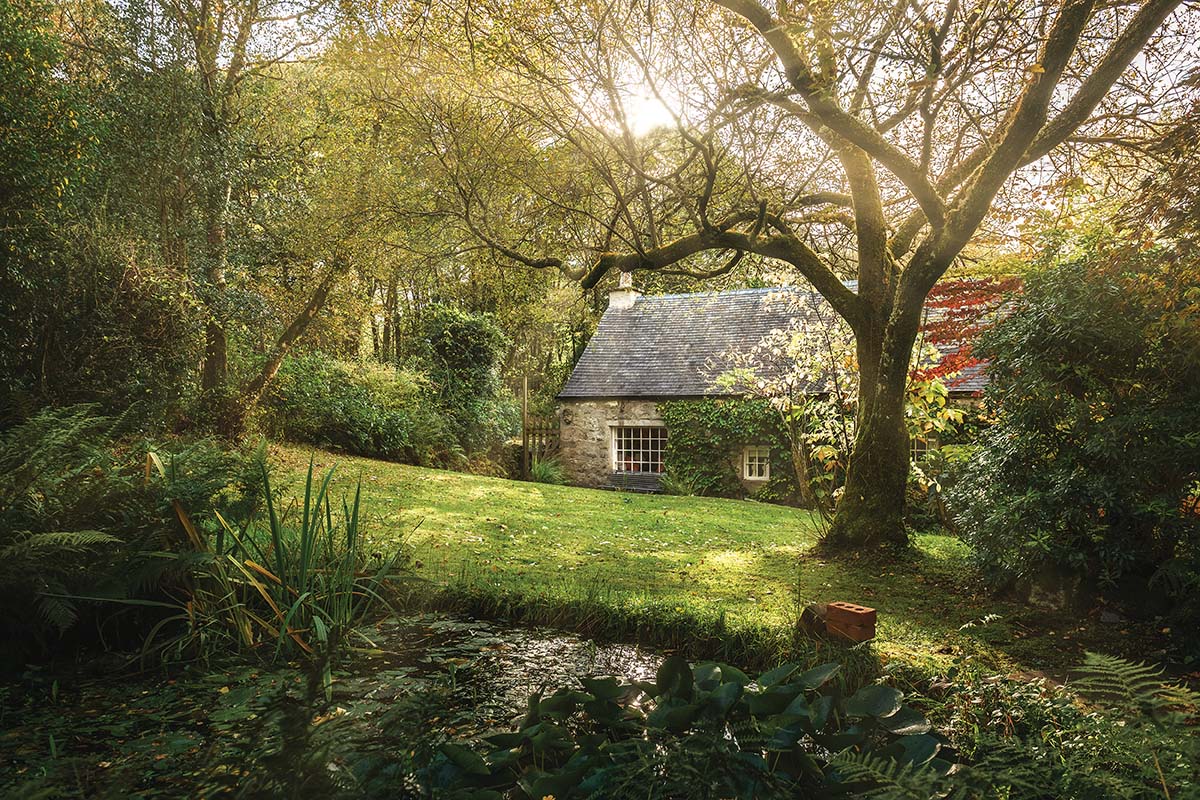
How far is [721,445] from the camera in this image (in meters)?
15.7

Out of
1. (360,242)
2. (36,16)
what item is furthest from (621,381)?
(36,16)

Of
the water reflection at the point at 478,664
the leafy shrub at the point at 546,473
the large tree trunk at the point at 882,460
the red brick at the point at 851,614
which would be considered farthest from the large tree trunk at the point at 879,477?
the leafy shrub at the point at 546,473

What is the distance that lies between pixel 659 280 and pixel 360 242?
1478 centimetres

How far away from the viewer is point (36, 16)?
6.93 metres

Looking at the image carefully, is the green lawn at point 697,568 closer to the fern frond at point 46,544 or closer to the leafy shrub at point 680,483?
the fern frond at point 46,544

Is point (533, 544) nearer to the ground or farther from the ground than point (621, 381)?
nearer to the ground

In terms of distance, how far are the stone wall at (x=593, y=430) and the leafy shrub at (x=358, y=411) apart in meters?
2.84

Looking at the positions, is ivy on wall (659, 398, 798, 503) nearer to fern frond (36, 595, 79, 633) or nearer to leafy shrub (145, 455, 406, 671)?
leafy shrub (145, 455, 406, 671)

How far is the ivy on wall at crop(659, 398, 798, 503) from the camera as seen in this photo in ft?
48.6

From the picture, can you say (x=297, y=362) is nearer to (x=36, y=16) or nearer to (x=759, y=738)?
(x=36, y=16)

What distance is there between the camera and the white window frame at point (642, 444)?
55.6ft

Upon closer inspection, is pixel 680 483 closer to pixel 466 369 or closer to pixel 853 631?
pixel 466 369

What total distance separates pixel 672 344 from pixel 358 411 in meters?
7.90

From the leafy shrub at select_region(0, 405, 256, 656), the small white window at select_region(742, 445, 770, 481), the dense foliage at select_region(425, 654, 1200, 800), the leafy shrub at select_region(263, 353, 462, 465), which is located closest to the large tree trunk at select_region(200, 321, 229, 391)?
the leafy shrub at select_region(263, 353, 462, 465)
